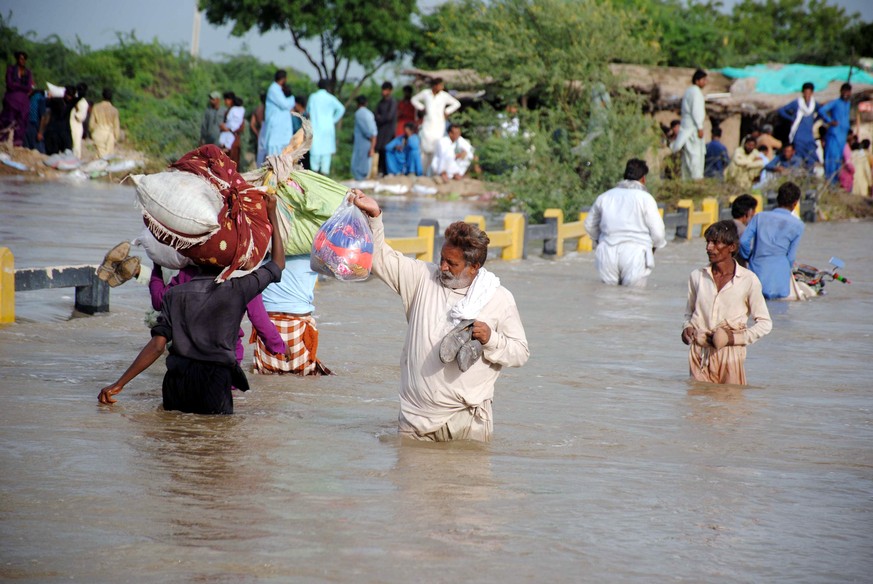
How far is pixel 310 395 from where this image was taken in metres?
7.26

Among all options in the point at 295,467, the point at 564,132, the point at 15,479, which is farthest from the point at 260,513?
the point at 564,132

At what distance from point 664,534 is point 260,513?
63.9 inches

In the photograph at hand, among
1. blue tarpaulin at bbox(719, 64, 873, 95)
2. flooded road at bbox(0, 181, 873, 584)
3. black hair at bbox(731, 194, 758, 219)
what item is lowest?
flooded road at bbox(0, 181, 873, 584)

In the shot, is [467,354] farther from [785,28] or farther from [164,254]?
[785,28]

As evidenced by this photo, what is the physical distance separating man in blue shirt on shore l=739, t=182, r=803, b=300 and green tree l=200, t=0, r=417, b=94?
2368cm

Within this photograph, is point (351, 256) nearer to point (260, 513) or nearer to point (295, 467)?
point (295, 467)

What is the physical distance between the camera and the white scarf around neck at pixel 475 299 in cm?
552

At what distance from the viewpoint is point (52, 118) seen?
25.2 m

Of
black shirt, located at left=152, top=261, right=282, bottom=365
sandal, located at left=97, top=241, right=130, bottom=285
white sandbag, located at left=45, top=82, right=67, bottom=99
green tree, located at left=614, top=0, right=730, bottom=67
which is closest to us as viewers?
black shirt, located at left=152, top=261, right=282, bottom=365

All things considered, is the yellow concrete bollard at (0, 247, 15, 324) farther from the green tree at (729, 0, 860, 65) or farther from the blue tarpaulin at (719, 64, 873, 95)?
the green tree at (729, 0, 860, 65)

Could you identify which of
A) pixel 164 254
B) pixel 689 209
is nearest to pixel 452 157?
pixel 689 209

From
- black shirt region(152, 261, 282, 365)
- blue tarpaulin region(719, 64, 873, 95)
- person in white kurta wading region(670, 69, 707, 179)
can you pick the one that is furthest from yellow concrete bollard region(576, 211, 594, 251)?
blue tarpaulin region(719, 64, 873, 95)

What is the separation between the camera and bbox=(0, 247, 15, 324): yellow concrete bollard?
29.4ft

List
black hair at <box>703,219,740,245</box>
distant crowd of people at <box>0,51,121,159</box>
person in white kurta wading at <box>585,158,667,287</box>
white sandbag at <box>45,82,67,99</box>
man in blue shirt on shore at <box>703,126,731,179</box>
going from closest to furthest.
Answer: black hair at <box>703,219,740,245</box>
person in white kurta wading at <box>585,158,667,287</box>
man in blue shirt on shore at <box>703,126,731,179</box>
distant crowd of people at <box>0,51,121,159</box>
white sandbag at <box>45,82,67,99</box>
